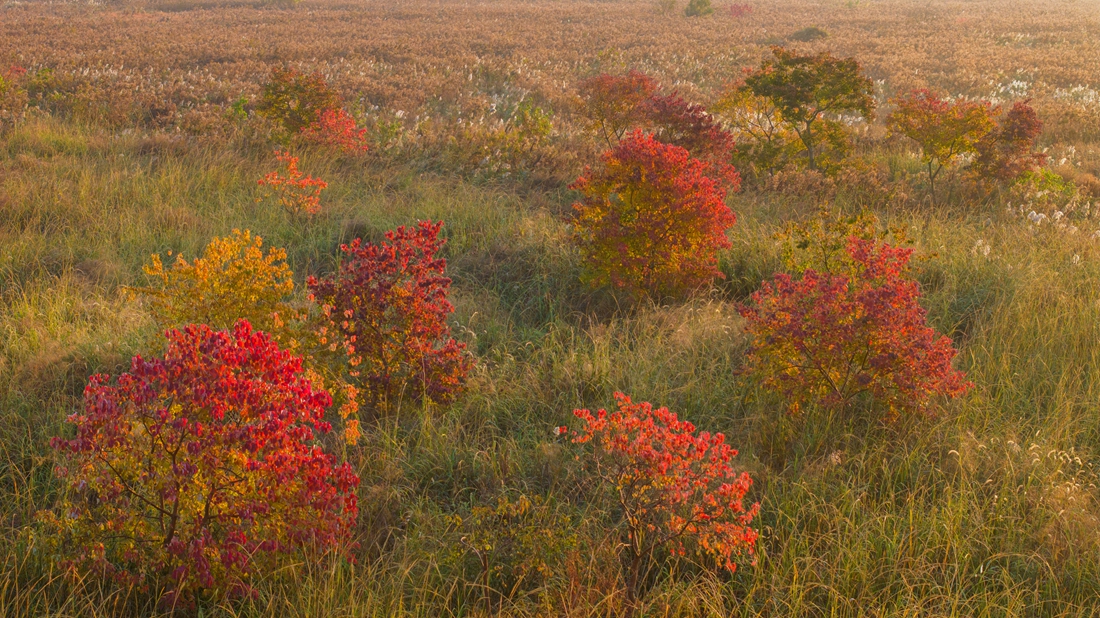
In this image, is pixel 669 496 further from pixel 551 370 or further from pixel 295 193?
pixel 295 193

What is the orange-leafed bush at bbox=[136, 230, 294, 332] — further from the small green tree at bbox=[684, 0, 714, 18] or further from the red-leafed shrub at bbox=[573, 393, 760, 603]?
the small green tree at bbox=[684, 0, 714, 18]

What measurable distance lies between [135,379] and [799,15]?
37.8m

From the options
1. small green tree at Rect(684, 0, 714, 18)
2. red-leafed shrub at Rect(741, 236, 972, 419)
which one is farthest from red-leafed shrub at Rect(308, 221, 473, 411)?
small green tree at Rect(684, 0, 714, 18)

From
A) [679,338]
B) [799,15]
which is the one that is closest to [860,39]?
[799,15]

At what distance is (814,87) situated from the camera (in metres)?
8.71

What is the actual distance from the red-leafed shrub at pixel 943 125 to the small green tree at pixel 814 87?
44 centimetres

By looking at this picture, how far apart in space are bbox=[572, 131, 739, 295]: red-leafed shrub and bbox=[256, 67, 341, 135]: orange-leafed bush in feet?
17.8

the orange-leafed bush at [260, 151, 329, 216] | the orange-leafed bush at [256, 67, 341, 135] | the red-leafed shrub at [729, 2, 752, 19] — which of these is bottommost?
the orange-leafed bush at [260, 151, 329, 216]

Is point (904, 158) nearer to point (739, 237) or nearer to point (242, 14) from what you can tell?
point (739, 237)

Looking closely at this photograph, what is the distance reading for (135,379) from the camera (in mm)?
2973

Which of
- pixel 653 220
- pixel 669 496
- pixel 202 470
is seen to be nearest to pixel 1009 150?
pixel 653 220

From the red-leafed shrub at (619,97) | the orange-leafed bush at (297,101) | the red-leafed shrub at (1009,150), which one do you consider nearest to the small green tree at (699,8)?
the red-leafed shrub at (619,97)

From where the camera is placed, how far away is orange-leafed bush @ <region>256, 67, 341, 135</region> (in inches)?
400

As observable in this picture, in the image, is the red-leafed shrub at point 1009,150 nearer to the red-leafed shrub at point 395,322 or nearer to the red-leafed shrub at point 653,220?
the red-leafed shrub at point 653,220
